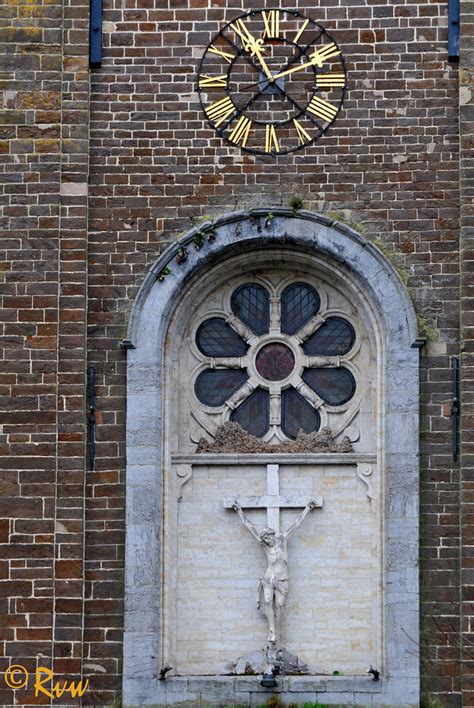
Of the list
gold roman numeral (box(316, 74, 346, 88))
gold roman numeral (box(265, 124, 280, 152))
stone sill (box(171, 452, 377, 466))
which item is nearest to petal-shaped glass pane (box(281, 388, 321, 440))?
stone sill (box(171, 452, 377, 466))

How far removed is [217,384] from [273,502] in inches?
62.6

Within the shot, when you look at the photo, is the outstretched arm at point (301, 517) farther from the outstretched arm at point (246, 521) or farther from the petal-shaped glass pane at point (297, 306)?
the petal-shaped glass pane at point (297, 306)

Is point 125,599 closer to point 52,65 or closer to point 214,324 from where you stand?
point 214,324

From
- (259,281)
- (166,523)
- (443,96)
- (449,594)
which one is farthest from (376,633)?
(443,96)

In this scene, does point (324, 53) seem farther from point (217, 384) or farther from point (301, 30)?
point (217, 384)

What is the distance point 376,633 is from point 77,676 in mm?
3387

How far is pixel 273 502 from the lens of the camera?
26.5m

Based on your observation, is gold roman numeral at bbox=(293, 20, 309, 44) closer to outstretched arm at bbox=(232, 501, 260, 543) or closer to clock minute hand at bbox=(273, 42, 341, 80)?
clock minute hand at bbox=(273, 42, 341, 80)

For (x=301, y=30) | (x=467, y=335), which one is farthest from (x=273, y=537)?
(x=301, y=30)

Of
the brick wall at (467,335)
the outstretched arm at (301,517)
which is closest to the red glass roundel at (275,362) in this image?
the outstretched arm at (301,517)

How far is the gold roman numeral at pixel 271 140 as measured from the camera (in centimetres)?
2678

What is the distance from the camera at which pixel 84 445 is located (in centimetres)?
2620

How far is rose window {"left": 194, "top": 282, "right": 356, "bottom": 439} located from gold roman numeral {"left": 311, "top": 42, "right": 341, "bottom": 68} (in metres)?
2.70

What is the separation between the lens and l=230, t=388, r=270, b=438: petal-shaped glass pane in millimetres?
26906
